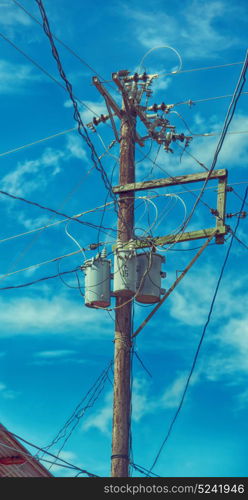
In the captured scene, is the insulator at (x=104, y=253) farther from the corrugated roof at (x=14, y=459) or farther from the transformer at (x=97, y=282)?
the corrugated roof at (x=14, y=459)

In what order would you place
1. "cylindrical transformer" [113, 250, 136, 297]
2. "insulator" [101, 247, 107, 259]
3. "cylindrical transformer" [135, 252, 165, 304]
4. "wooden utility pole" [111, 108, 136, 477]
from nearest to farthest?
"wooden utility pole" [111, 108, 136, 477] → "cylindrical transformer" [113, 250, 136, 297] → "cylindrical transformer" [135, 252, 165, 304] → "insulator" [101, 247, 107, 259]

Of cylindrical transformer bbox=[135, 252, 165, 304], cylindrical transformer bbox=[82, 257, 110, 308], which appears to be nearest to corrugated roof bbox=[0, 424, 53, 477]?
cylindrical transformer bbox=[82, 257, 110, 308]

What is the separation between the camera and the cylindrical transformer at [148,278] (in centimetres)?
1761

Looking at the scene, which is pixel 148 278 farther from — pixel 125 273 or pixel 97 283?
pixel 97 283

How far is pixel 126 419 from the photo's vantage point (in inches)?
670

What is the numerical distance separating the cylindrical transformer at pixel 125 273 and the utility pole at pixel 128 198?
7.4 inches

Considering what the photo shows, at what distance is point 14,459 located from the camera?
17031mm

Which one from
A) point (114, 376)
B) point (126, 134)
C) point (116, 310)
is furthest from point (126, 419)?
point (126, 134)

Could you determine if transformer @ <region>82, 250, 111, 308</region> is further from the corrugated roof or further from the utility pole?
the corrugated roof

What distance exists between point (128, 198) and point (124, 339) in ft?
8.24

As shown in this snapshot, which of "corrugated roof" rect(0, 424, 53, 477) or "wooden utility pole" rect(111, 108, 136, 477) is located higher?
"wooden utility pole" rect(111, 108, 136, 477)

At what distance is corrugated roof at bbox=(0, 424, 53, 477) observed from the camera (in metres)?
16.9
